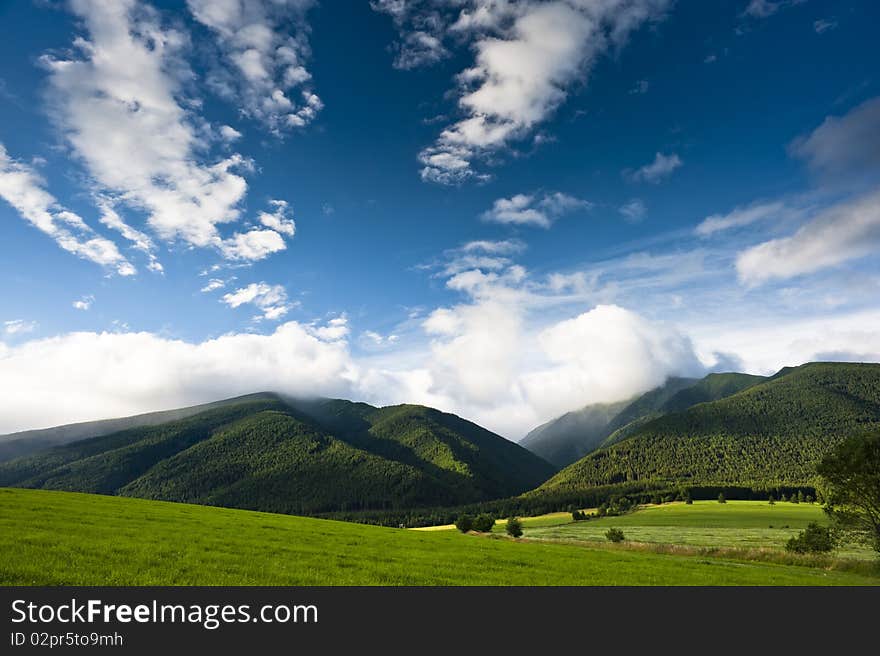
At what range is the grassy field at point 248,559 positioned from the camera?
16.2m

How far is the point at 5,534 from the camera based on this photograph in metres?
20.4

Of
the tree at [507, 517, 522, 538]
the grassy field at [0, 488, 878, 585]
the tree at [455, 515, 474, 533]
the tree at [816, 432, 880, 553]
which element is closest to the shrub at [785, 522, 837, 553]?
the tree at [816, 432, 880, 553]

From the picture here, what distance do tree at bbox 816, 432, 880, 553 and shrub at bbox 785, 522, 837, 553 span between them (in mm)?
1693

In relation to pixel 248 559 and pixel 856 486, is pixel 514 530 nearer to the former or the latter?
pixel 856 486

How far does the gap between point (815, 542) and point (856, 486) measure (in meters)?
6.88

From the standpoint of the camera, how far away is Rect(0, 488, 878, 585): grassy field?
53.1 ft

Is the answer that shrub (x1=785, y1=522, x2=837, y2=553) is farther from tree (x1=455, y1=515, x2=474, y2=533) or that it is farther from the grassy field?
tree (x1=455, y1=515, x2=474, y2=533)

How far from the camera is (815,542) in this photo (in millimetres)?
47125

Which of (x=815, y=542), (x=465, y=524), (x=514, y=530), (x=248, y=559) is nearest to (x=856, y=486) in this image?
(x=815, y=542)

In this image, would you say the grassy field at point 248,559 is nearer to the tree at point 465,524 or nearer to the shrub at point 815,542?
the shrub at point 815,542

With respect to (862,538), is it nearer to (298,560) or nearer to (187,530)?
(298,560)
